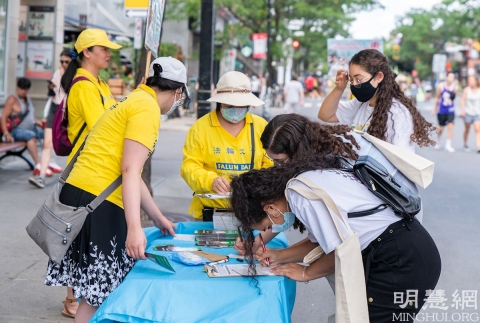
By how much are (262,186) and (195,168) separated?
1.63 metres

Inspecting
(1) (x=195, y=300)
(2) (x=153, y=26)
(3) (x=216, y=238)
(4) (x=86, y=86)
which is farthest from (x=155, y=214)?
(2) (x=153, y=26)

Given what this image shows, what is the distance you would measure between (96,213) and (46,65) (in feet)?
40.4

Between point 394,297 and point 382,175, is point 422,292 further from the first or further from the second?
point 382,175

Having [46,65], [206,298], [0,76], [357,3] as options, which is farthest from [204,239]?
[357,3]

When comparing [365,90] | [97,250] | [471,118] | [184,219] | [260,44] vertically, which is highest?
[260,44]

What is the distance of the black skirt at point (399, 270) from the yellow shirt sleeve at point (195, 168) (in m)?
1.58

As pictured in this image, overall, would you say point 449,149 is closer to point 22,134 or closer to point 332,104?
point 22,134

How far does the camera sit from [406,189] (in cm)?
314

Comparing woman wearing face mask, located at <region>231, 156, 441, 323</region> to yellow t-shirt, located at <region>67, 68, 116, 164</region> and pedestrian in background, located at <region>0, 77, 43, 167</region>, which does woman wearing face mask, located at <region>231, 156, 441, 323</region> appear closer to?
yellow t-shirt, located at <region>67, 68, 116, 164</region>

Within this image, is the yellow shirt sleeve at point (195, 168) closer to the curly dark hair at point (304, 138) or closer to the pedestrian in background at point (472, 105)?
the curly dark hair at point (304, 138)

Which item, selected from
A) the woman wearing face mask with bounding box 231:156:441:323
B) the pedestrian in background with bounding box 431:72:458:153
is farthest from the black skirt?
the pedestrian in background with bounding box 431:72:458:153

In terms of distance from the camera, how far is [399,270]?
10.0ft

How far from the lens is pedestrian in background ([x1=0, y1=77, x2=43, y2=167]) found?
1093 cm

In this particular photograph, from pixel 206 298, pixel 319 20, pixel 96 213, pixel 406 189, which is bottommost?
pixel 206 298
